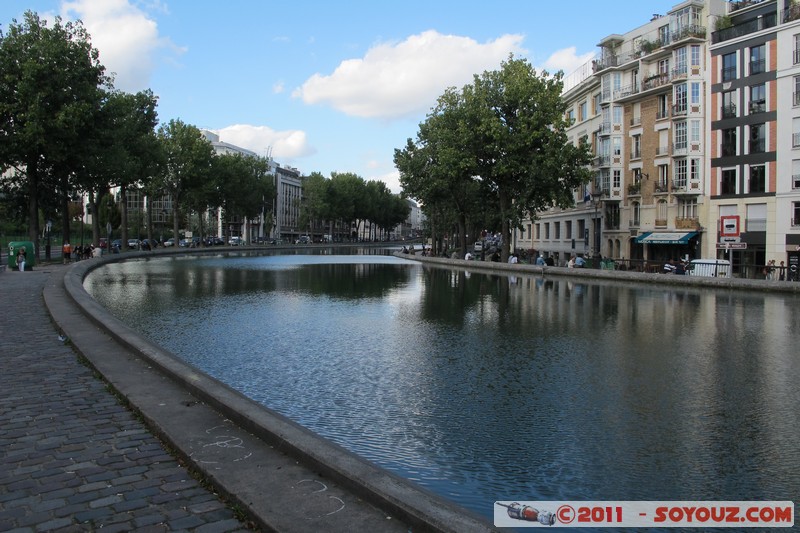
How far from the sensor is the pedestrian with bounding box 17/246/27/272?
102 ft

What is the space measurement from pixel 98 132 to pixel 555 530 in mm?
42452

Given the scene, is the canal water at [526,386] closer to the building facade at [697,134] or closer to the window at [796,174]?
the window at [796,174]

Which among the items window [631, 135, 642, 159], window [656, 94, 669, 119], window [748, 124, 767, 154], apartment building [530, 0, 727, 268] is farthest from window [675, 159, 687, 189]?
window [748, 124, 767, 154]

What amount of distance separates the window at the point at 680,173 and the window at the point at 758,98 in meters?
5.69

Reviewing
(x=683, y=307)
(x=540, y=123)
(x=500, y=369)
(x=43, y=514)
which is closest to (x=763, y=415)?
(x=500, y=369)

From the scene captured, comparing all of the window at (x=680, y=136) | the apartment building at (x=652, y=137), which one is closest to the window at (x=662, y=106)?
the apartment building at (x=652, y=137)

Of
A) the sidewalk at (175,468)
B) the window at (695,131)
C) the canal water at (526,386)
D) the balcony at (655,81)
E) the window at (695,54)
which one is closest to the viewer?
the sidewalk at (175,468)

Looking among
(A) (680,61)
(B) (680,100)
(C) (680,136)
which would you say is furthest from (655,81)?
(C) (680,136)

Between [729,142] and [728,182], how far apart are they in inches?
109

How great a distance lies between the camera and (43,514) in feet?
13.9

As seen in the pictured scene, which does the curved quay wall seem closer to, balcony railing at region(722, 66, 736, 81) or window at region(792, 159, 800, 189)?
window at region(792, 159, 800, 189)

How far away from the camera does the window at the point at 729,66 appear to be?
43531 millimetres

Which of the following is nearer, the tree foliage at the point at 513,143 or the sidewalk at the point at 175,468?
the sidewalk at the point at 175,468

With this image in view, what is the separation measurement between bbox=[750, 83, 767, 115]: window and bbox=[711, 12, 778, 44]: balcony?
3.73 m
